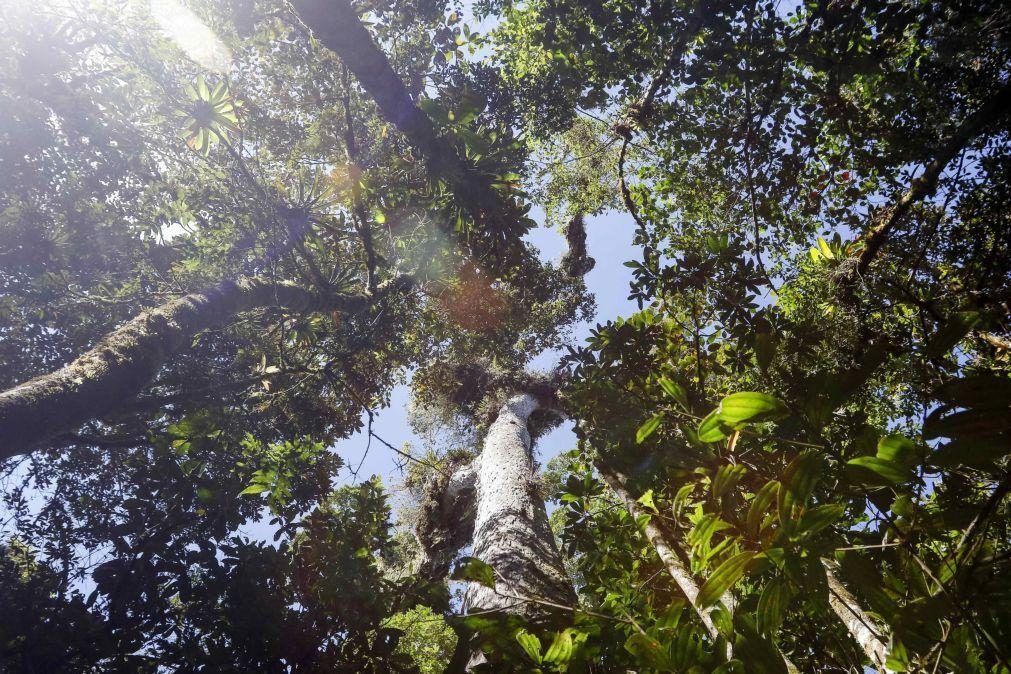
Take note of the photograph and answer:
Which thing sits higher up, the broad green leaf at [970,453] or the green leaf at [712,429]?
the green leaf at [712,429]

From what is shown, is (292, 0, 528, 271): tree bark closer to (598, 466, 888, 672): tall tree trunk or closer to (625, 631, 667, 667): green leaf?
(598, 466, 888, 672): tall tree trunk

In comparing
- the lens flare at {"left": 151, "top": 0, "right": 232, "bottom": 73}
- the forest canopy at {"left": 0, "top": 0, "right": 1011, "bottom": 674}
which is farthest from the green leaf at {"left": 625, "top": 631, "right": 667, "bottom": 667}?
the lens flare at {"left": 151, "top": 0, "right": 232, "bottom": 73}

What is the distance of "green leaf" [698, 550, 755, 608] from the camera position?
36.3 inches

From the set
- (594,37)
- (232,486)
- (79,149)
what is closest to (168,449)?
(232,486)

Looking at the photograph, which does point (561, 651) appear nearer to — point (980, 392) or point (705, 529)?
point (705, 529)

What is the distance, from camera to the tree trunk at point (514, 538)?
3.30 m

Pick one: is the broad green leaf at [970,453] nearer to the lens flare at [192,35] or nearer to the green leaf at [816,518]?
the green leaf at [816,518]

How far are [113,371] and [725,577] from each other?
470 cm

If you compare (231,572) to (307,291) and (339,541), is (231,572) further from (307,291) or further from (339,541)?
(307,291)

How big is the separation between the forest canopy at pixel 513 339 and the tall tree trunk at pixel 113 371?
0.03 metres

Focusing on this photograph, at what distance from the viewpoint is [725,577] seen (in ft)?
3.08

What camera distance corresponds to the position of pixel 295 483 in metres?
3.91

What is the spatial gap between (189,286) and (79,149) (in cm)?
223

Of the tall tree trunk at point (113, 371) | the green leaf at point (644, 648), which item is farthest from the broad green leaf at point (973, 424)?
the tall tree trunk at point (113, 371)
